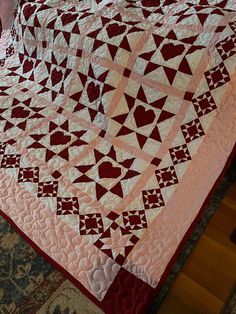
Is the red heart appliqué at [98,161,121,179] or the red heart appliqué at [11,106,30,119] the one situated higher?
the red heart appliqué at [98,161,121,179]

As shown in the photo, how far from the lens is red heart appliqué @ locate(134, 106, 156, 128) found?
1.14 m

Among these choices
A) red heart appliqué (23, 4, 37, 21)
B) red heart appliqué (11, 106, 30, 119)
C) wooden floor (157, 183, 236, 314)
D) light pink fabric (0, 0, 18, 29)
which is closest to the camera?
wooden floor (157, 183, 236, 314)

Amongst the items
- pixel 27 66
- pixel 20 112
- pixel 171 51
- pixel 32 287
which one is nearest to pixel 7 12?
pixel 27 66

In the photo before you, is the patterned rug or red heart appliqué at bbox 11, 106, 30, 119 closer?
the patterned rug

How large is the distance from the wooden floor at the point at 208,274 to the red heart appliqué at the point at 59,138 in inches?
26.2

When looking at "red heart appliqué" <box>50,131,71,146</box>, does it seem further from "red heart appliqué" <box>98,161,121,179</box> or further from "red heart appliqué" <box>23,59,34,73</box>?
"red heart appliqué" <box>23,59,34,73</box>

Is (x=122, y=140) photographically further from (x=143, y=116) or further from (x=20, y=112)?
(x=20, y=112)

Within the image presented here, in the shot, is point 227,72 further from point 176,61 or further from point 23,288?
point 23,288

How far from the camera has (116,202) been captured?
3.30 ft

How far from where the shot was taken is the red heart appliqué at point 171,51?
43.1 inches

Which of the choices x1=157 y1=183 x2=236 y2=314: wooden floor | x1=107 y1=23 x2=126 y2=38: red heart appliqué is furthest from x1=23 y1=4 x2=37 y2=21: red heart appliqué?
x1=157 y1=183 x2=236 y2=314: wooden floor

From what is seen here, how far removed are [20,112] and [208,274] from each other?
3.35 feet

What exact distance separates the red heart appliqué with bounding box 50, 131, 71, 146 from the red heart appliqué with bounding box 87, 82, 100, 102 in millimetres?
194

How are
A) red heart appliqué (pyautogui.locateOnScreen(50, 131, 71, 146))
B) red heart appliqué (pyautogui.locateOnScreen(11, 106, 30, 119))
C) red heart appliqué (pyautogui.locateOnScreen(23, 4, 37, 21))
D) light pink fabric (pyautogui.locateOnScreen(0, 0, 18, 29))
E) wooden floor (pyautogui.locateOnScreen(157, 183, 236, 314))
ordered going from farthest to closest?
light pink fabric (pyautogui.locateOnScreen(0, 0, 18, 29)), red heart appliqué (pyautogui.locateOnScreen(23, 4, 37, 21)), red heart appliqué (pyautogui.locateOnScreen(11, 106, 30, 119)), red heart appliqué (pyautogui.locateOnScreen(50, 131, 71, 146)), wooden floor (pyautogui.locateOnScreen(157, 183, 236, 314))
